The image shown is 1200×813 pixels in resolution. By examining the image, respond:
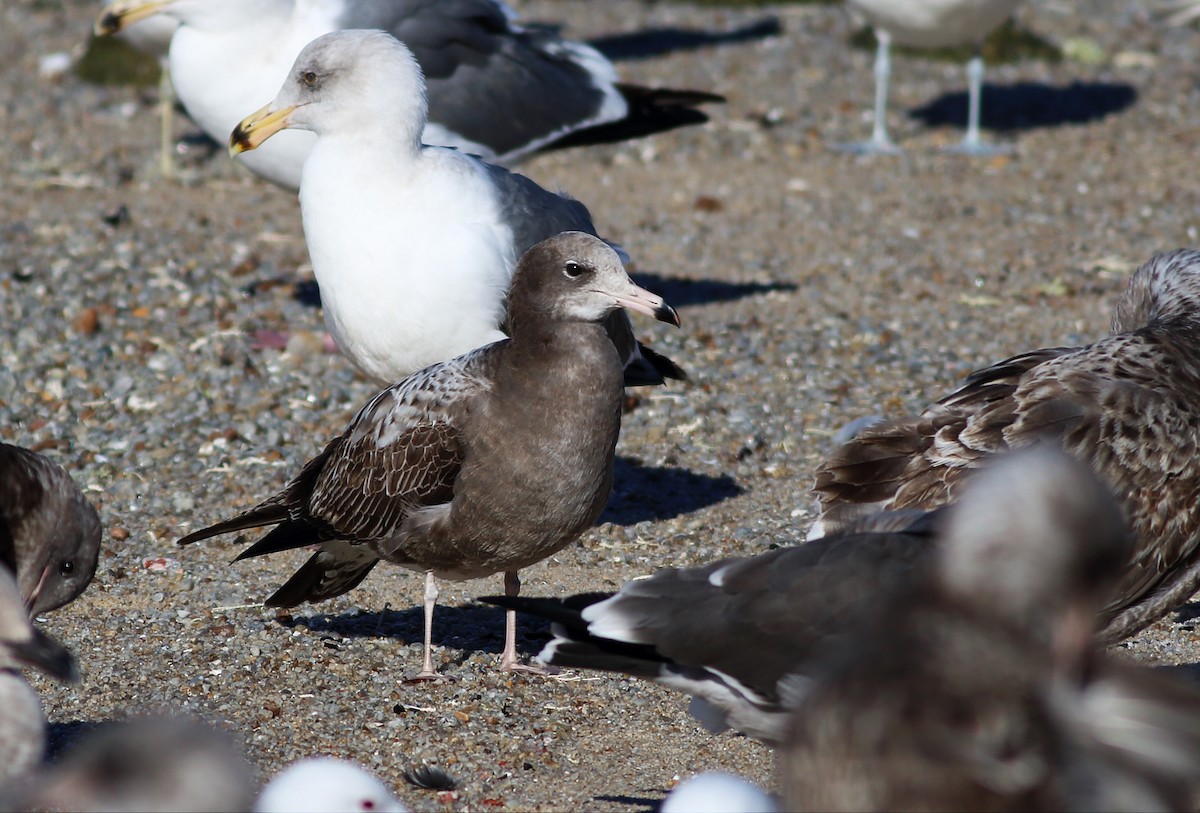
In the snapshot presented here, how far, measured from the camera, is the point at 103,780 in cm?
297

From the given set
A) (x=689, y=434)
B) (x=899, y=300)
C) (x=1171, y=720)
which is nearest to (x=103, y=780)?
(x=1171, y=720)

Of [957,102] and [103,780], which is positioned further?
[957,102]

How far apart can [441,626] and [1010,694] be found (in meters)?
3.24

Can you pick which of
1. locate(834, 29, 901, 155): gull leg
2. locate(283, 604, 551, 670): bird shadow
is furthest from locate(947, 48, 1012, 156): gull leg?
locate(283, 604, 551, 670): bird shadow

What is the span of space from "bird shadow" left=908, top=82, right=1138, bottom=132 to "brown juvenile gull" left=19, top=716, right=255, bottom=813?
1155 centimetres

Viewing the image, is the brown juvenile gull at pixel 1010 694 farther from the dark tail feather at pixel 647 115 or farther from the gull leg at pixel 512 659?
the dark tail feather at pixel 647 115

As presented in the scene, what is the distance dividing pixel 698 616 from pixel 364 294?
2653mm

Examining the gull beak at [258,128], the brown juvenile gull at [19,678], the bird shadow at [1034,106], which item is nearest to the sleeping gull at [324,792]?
the brown juvenile gull at [19,678]

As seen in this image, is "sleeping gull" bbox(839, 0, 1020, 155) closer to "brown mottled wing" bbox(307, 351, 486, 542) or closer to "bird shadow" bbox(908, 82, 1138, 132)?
"bird shadow" bbox(908, 82, 1138, 132)

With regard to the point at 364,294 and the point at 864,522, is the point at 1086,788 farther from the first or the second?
the point at 364,294

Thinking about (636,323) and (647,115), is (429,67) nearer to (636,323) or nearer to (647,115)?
(647,115)

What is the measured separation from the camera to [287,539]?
18.7ft

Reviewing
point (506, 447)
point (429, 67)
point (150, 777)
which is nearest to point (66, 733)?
point (506, 447)

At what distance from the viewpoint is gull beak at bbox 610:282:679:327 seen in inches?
209
